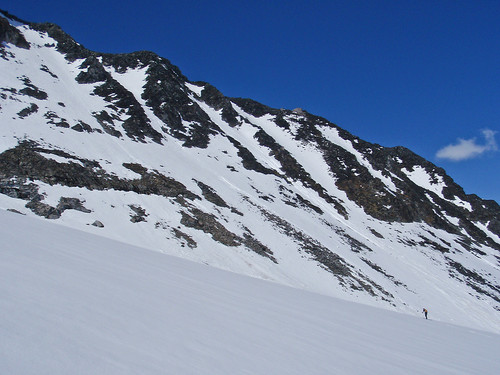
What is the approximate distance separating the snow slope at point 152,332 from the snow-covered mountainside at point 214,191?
15.6 ft

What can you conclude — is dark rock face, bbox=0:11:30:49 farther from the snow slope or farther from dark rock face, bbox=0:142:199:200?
the snow slope

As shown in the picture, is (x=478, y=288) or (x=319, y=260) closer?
(x=319, y=260)

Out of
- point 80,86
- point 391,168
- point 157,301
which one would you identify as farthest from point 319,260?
point 391,168

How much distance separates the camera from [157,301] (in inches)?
225

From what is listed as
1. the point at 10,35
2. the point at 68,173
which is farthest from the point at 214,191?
the point at 10,35

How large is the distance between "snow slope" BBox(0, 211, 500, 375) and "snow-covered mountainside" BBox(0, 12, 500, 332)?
475cm

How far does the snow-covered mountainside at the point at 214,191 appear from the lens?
2458cm

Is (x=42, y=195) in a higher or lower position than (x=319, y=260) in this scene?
lower

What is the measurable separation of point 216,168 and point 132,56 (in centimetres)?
4689

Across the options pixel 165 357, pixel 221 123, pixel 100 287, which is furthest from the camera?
pixel 221 123

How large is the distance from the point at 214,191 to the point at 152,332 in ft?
109

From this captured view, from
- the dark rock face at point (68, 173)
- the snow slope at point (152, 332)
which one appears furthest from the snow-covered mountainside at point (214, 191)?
the snow slope at point (152, 332)

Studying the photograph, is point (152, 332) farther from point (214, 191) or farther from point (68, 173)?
point (214, 191)

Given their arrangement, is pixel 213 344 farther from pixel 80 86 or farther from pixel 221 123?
pixel 221 123
